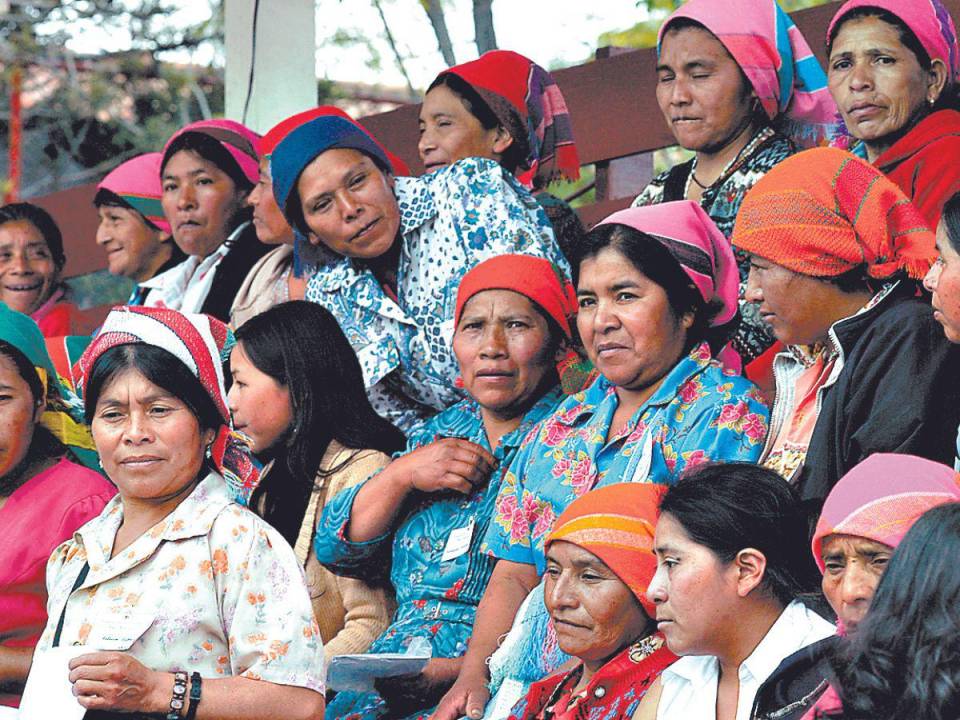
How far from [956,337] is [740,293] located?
1344 mm

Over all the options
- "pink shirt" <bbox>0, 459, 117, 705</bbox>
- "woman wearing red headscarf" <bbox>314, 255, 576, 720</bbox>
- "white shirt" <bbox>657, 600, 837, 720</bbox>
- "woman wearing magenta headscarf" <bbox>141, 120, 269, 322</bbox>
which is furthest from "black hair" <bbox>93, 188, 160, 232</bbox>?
"white shirt" <bbox>657, 600, 837, 720</bbox>

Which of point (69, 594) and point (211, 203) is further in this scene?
point (211, 203)

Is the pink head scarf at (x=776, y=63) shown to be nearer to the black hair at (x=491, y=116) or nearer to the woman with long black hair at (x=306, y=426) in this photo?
the black hair at (x=491, y=116)

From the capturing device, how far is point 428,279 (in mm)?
5199

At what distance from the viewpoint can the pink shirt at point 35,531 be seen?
4.04 metres

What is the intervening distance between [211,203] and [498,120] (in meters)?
1.33

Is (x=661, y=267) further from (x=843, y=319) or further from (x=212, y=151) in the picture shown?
(x=212, y=151)

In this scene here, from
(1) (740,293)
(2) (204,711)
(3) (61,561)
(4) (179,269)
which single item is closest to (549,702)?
(2) (204,711)

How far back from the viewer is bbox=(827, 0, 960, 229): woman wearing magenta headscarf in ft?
14.1

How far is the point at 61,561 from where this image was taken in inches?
138

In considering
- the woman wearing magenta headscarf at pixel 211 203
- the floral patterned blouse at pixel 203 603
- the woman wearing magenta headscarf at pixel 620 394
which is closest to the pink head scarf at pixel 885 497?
the woman wearing magenta headscarf at pixel 620 394

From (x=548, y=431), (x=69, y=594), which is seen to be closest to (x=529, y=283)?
(x=548, y=431)

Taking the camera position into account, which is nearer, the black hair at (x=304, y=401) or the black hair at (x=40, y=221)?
the black hair at (x=304, y=401)

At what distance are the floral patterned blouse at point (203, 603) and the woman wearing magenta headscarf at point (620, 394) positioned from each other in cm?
79
